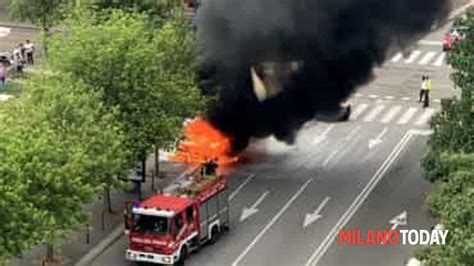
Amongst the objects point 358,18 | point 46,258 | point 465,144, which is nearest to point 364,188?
point 358,18

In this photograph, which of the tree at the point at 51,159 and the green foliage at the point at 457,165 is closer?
the green foliage at the point at 457,165

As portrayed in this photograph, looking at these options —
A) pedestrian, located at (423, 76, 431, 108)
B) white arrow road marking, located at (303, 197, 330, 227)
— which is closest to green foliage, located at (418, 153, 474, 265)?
white arrow road marking, located at (303, 197, 330, 227)

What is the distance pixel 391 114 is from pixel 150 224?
19.2 m

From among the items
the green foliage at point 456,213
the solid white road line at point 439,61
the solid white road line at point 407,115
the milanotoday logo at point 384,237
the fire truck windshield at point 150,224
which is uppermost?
the green foliage at point 456,213

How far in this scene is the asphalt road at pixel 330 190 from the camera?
31.1m

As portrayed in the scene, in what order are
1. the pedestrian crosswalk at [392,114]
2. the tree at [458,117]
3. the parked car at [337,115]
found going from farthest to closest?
the pedestrian crosswalk at [392,114] → the parked car at [337,115] → the tree at [458,117]

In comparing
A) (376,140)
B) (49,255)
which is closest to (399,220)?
(376,140)

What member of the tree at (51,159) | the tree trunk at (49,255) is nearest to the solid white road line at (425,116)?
the tree at (51,159)

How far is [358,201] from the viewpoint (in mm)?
35562

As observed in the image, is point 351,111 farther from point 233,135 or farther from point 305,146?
point 233,135

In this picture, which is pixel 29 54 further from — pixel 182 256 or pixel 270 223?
pixel 182 256

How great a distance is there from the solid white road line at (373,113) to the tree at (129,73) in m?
13.4

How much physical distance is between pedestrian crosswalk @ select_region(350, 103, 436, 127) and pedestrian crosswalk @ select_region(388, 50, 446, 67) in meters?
8.66

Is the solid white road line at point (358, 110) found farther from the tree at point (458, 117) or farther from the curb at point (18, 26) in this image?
the curb at point (18, 26)
